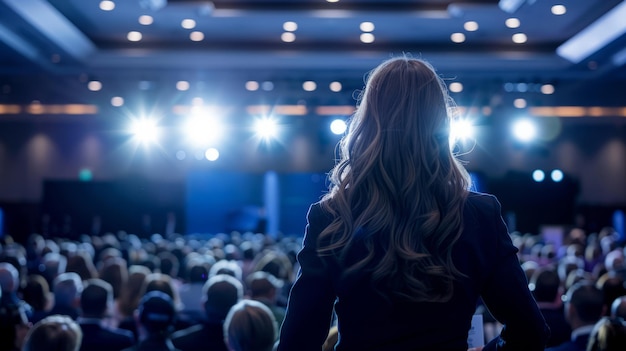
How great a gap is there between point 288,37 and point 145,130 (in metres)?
8.23

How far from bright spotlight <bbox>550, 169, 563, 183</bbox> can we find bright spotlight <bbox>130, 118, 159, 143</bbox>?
1119 cm

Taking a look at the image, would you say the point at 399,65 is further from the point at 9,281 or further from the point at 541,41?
the point at 541,41

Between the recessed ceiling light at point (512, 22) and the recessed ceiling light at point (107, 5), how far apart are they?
261 inches

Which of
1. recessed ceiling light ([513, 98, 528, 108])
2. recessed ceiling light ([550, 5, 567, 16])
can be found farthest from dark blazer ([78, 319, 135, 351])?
recessed ceiling light ([513, 98, 528, 108])

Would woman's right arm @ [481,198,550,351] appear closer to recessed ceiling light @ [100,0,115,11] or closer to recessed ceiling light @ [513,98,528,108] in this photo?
recessed ceiling light @ [100,0,115,11]

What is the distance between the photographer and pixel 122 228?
21.5 m

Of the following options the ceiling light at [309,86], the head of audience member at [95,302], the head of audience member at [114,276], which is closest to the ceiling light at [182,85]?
the ceiling light at [309,86]

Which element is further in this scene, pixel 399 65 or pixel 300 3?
pixel 300 3

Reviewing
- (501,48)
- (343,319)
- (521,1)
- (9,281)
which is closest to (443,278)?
(343,319)

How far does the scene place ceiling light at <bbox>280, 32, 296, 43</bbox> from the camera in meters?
13.9

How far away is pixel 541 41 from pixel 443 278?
46.2ft

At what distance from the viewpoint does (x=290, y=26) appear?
13.2 m

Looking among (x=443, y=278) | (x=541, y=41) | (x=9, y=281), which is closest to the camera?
(x=443, y=278)

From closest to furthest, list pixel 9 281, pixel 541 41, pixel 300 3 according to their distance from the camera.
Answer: pixel 9 281 < pixel 300 3 < pixel 541 41
